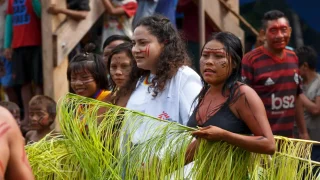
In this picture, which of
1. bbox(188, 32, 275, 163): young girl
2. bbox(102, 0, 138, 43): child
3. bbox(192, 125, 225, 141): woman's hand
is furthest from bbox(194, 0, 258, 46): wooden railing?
bbox(192, 125, 225, 141): woman's hand

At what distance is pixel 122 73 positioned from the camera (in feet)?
20.6

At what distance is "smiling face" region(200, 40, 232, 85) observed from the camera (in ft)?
16.4

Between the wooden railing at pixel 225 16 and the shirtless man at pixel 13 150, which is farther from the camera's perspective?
the wooden railing at pixel 225 16

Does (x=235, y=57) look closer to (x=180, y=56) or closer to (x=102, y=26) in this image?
(x=180, y=56)

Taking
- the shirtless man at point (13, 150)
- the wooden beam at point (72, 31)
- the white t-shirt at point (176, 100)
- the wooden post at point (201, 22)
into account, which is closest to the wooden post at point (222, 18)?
the wooden post at point (201, 22)

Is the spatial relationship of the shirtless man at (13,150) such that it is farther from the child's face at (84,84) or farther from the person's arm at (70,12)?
the person's arm at (70,12)

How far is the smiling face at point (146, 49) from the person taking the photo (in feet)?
18.3

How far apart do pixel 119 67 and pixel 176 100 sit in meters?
1.01

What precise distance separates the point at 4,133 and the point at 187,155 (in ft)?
3.97

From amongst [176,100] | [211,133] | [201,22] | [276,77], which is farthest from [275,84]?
[211,133]

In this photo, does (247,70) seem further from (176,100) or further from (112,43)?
(176,100)

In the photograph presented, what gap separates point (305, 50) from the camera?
8.55 metres

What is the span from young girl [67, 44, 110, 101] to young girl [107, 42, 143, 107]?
0.24ft

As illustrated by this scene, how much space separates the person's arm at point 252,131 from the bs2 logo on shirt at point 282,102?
2774 mm
